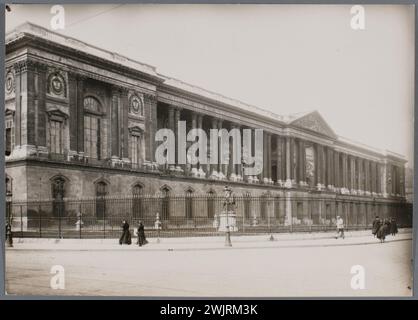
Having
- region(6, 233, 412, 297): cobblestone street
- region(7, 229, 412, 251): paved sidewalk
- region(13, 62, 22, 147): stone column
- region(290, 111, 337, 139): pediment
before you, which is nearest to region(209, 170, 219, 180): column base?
region(7, 229, 412, 251): paved sidewalk

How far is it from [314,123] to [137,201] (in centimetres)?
670

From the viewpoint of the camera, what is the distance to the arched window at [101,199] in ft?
59.7

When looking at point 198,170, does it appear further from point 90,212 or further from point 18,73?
point 18,73

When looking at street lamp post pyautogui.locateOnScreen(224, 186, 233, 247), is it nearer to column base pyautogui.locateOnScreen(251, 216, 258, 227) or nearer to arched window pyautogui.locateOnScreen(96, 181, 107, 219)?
column base pyautogui.locateOnScreen(251, 216, 258, 227)

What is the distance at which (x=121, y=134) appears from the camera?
2156cm

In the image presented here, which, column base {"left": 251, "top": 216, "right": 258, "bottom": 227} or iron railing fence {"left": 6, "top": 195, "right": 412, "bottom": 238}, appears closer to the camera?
iron railing fence {"left": 6, "top": 195, "right": 412, "bottom": 238}

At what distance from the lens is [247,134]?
20000 mm

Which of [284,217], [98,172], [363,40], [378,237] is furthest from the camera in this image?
[284,217]

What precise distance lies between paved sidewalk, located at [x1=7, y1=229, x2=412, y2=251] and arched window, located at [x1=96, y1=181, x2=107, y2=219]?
2.99 ft

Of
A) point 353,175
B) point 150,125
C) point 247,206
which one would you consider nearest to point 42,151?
point 150,125

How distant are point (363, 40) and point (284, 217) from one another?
27.1 ft

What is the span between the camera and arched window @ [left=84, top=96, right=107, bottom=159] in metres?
20.2
